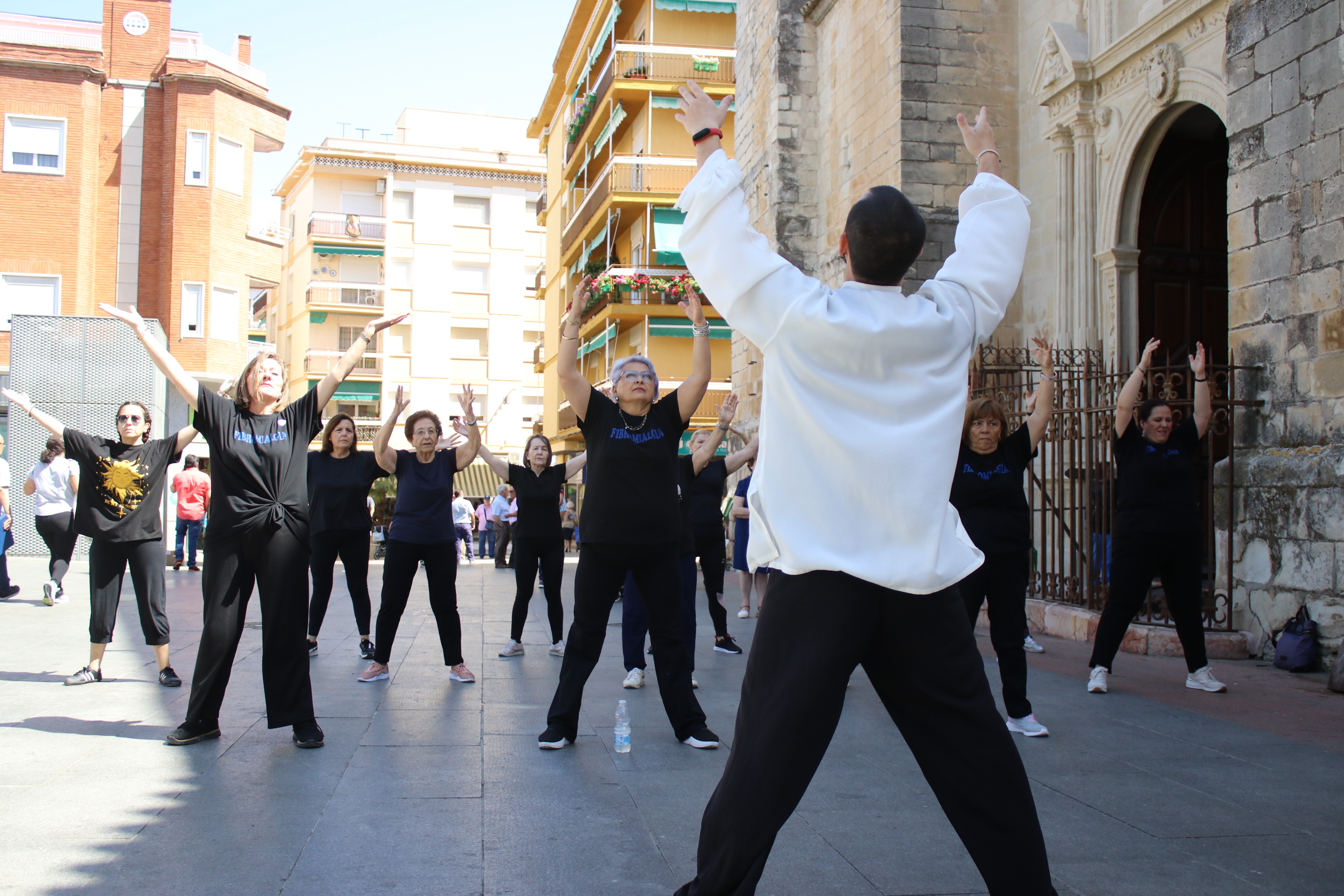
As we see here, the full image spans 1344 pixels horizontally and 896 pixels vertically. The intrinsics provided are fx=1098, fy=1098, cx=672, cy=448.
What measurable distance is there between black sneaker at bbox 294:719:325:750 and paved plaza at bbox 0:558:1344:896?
2.7 inches

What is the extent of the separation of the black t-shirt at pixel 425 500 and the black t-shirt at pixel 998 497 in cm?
327

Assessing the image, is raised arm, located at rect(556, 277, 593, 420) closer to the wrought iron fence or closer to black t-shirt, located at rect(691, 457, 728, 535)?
black t-shirt, located at rect(691, 457, 728, 535)

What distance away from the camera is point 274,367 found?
5410 millimetres

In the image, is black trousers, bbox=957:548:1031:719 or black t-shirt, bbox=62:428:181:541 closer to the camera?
black trousers, bbox=957:548:1031:719

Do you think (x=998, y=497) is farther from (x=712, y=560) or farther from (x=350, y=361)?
(x=712, y=560)

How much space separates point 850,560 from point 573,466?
6062mm

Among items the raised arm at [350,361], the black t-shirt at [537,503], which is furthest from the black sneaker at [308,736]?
the black t-shirt at [537,503]

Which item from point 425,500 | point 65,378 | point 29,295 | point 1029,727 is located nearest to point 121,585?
point 425,500

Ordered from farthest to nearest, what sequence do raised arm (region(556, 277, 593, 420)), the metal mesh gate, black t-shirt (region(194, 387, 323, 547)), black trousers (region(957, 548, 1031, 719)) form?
the metal mesh gate
black trousers (region(957, 548, 1031, 719))
black t-shirt (region(194, 387, 323, 547))
raised arm (region(556, 277, 593, 420))

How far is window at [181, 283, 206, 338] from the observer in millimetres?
27359

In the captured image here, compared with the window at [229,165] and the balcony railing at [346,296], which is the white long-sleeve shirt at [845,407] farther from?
the balcony railing at [346,296]

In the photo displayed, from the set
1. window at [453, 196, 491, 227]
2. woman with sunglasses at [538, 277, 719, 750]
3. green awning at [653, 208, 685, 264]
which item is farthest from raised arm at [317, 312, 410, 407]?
window at [453, 196, 491, 227]

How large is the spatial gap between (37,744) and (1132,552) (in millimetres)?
6133

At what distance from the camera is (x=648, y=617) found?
545 cm
